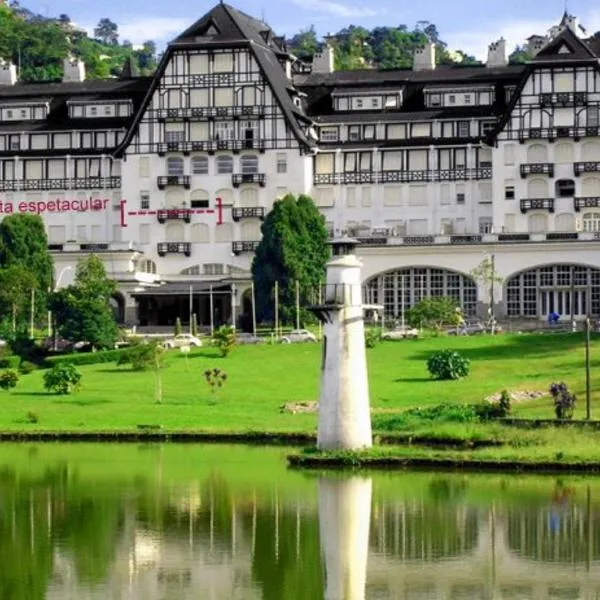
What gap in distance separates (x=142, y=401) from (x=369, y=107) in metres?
57.3

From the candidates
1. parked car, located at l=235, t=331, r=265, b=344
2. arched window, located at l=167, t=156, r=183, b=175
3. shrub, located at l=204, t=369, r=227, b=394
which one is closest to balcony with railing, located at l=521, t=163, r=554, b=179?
arched window, located at l=167, t=156, r=183, b=175

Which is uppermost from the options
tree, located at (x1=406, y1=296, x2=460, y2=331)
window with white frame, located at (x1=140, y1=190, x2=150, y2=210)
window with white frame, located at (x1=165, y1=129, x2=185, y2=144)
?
window with white frame, located at (x1=165, y1=129, x2=185, y2=144)

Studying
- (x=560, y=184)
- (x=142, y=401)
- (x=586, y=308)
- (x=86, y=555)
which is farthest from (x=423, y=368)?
(x=86, y=555)

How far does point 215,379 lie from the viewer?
292ft

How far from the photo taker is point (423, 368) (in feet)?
307

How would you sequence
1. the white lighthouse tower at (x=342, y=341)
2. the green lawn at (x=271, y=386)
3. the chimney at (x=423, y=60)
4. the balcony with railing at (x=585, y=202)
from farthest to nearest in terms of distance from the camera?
the chimney at (x=423, y=60), the balcony with railing at (x=585, y=202), the green lawn at (x=271, y=386), the white lighthouse tower at (x=342, y=341)

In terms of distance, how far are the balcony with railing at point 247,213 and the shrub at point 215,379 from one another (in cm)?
4339

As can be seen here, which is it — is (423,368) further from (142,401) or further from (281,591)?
(281,591)

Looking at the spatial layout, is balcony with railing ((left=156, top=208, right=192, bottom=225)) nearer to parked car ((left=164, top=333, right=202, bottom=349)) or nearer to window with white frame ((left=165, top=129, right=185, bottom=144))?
window with white frame ((left=165, top=129, right=185, bottom=144))

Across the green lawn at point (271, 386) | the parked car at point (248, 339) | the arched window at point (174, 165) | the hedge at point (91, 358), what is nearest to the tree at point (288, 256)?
the parked car at point (248, 339)

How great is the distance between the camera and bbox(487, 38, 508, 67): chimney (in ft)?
461

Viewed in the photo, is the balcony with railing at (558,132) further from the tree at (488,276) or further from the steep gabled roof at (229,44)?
the steep gabled roof at (229,44)

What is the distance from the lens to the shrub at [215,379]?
8662 centimetres

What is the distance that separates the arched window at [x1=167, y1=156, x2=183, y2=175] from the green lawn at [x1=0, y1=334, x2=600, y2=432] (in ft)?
105
